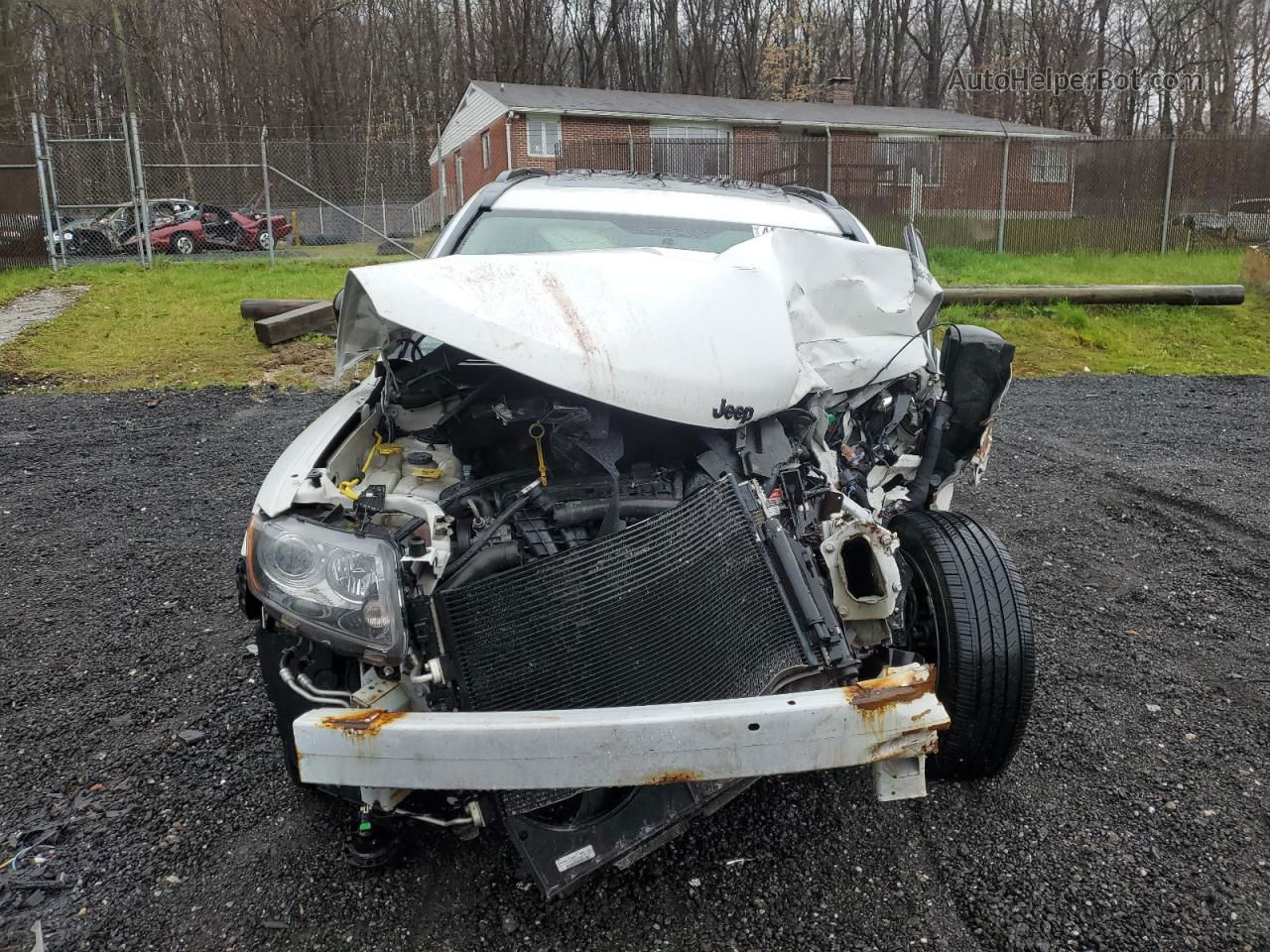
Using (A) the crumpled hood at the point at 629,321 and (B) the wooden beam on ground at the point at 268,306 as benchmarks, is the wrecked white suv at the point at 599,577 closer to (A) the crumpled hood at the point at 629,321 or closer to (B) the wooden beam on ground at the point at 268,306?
(A) the crumpled hood at the point at 629,321

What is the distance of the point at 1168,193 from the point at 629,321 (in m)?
16.2

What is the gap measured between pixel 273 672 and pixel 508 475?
0.80 m

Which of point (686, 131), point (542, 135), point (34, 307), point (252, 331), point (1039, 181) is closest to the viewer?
point (252, 331)

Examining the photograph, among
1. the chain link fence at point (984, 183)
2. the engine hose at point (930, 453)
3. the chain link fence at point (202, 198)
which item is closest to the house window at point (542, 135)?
the chain link fence at point (202, 198)

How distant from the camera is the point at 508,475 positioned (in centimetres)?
256

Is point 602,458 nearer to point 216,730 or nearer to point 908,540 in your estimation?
point 908,540

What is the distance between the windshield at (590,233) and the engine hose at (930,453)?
1087mm

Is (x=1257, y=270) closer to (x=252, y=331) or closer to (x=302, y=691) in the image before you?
(x=252, y=331)

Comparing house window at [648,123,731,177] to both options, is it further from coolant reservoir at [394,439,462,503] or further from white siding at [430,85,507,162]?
coolant reservoir at [394,439,462,503]

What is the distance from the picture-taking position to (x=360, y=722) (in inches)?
72.8

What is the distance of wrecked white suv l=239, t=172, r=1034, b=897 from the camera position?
1.84 m

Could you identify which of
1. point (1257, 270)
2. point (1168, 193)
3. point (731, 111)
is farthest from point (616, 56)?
point (1257, 270)

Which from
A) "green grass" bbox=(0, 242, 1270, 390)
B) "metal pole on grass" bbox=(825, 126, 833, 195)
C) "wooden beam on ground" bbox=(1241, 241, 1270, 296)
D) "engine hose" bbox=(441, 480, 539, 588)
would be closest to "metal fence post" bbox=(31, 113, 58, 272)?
"green grass" bbox=(0, 242, 1270, 390)

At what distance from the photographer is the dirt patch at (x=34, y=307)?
10.0m
